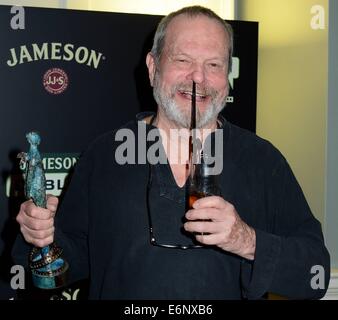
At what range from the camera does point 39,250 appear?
1.10 meters

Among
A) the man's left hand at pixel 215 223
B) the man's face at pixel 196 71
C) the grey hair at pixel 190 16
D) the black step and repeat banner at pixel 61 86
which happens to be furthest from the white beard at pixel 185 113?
the black step and repeat banner at pixel 61 86

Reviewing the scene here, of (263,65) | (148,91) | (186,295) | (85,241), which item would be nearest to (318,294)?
(186,295)

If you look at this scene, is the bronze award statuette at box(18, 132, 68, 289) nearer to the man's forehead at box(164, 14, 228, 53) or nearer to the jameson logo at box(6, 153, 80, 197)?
the man's forehead at box(164, 14, 228, 53)

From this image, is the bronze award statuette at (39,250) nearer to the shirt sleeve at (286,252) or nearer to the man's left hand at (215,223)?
the man's left hand at (215,223)

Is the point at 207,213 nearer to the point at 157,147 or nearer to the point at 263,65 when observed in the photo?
the point at 157,147

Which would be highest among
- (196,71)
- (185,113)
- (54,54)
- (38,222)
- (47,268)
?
(54,54)

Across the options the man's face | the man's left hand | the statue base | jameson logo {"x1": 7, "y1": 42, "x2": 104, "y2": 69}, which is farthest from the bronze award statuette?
jameson logo {"x1": 7, "y1": 42, "x2": 104, "y2": 69}

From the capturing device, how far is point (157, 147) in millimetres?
1324

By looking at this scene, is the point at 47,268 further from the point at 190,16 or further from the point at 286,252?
the point at 190,16

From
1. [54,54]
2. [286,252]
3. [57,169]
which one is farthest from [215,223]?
[54,54]

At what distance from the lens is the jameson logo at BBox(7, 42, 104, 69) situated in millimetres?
1889

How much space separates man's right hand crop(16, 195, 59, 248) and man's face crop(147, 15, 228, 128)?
1.36 feet

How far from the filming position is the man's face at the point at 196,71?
4.18ft

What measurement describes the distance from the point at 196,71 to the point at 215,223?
0.46 metres
